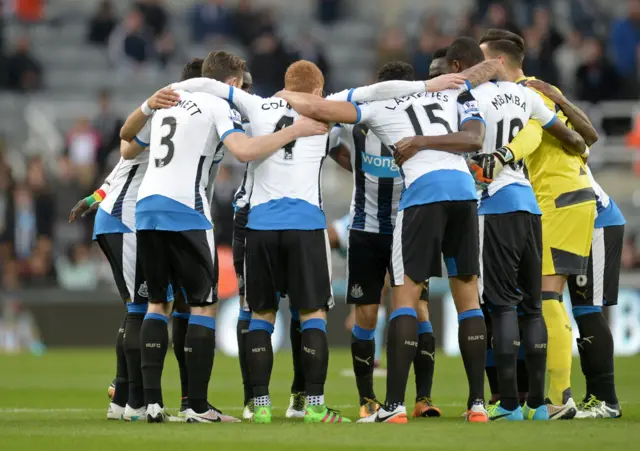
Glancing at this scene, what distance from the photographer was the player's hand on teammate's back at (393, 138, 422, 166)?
30.1 feet

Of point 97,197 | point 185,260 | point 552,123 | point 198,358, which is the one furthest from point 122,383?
point 552,123

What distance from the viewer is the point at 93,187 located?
20.7 m

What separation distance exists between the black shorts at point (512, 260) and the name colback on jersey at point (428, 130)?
545 mm

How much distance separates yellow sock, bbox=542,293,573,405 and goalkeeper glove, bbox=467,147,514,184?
3.98 feet

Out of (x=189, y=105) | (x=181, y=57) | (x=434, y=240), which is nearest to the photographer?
(x=434, y=240)

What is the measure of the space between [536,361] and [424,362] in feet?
3.39

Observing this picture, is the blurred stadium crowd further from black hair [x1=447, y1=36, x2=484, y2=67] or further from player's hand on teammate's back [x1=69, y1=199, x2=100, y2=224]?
black hair [x1=447, y1=36, x2=484, y2=67]

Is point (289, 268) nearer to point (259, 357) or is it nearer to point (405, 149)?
point (259, 357)

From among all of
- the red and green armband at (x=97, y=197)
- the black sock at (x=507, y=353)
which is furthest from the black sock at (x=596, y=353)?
the red and green armband at (x=97, y=197)

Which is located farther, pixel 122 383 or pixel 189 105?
pixel 122 383

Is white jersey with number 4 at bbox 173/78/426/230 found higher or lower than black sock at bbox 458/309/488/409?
higher

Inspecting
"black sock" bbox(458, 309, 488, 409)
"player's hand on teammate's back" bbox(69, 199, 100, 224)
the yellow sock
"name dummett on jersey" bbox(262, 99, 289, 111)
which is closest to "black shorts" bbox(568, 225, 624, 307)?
the yellow sock

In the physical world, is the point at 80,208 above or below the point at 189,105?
below

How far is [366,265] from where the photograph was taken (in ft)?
33.2
